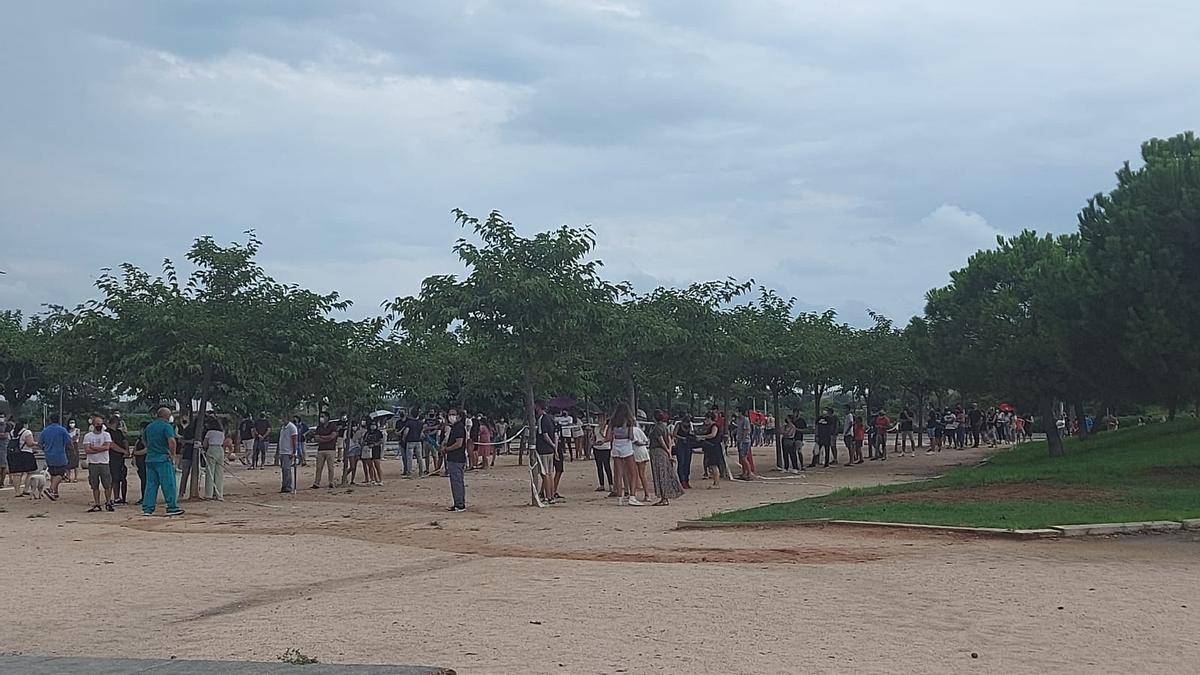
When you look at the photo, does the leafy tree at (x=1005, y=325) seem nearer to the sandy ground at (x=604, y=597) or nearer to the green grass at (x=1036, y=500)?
the green grass at (x=1036, y=500)

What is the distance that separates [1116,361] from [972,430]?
Answer: 89.7 ft

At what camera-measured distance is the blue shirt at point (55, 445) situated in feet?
75.0

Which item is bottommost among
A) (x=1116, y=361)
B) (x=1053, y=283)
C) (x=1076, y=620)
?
(x=1076, y=620)

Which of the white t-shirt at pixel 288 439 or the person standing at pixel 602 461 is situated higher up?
the white t-shirt at pixel 288 439

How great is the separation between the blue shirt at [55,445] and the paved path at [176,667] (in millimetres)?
16649

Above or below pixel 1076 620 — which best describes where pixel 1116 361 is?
above

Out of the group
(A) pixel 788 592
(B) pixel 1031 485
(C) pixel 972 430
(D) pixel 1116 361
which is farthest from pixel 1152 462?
(C) pixel 972 430

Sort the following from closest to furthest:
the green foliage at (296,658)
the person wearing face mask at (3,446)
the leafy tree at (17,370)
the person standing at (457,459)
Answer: the green foliage at (296,658) < the person standing at (457,459) < the person wearing face mask at (3,446) < the leafy tree at (17,370)

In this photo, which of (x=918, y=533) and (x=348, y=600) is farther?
(x=918, y=533)

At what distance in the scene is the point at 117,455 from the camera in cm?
2048

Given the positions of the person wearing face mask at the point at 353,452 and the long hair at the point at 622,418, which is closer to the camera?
the long hair at the point at 622,418

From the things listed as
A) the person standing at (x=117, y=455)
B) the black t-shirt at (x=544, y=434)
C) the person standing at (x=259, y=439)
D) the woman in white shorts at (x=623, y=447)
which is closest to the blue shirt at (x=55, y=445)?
the person standing at (x=117, y=455)

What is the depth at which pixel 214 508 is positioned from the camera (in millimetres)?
20641

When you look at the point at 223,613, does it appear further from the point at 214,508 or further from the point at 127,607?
the point at 214,508
